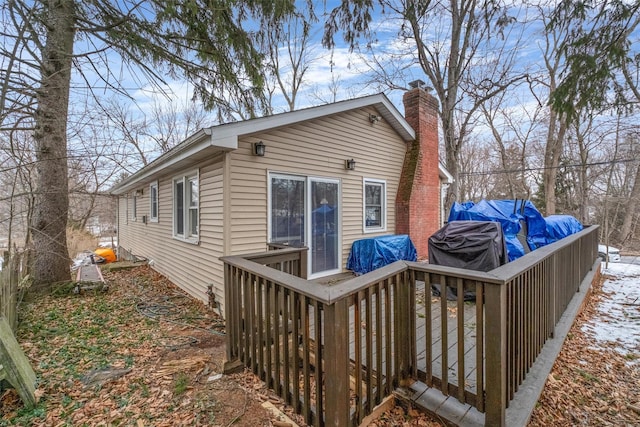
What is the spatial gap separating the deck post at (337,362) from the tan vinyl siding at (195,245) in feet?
9.34

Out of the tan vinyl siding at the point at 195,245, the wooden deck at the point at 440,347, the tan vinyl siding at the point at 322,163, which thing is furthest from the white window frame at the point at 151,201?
the wooden deck at the point at 440,347

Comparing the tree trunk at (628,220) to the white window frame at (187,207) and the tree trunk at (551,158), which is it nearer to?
the tree trunk at (551,158)

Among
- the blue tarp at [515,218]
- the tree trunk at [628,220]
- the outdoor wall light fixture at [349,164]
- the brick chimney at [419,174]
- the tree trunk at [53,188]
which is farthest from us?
the tree trunk at [628,220]

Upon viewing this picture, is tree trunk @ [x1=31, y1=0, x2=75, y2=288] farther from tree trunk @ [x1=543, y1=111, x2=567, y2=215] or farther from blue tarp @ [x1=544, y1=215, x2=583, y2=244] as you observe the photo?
Result: tree trunk @ [x1=543, y1=111, x2=567, y2=215]

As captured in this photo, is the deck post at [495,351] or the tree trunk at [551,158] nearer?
the deck post at [495,351]

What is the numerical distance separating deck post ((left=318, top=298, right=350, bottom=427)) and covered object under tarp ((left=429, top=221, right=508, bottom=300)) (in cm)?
310

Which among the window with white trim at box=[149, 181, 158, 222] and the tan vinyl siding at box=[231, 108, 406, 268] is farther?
the window with white trim at box=[149, 181, 158, 222]

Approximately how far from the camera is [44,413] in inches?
100

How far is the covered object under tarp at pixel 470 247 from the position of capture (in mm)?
4441

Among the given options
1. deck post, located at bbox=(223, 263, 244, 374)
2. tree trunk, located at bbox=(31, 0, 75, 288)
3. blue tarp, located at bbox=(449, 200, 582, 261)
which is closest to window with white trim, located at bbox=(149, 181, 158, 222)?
tree trunk, located at bbox=(31, 0, 75, 288)

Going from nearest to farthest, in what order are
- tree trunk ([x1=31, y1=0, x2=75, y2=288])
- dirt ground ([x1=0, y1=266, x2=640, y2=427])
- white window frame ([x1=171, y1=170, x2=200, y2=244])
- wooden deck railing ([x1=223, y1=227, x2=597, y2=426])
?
wooden deck railing ([x1=223, y1=227, x2=597, y2=426]) < dirt ground ([x1=0, y1=266, x2=640, y2=427]) < tree trunk ([x1=31, y1=0, x2=75, y2=288]) < white window frame ([x1=171, y1=170, x2=200, y2=244])

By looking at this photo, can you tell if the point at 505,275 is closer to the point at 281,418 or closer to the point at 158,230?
the point at 281,418

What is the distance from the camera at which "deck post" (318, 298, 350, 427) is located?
1.80 m

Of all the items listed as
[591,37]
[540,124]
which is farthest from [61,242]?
[540,124]
